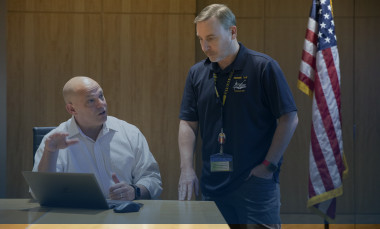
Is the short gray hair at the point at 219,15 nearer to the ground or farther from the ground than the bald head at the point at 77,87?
farther from the ground

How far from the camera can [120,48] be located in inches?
218

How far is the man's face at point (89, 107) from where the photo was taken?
9.12ft

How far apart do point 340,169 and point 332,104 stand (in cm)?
48

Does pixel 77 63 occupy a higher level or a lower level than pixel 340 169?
higher

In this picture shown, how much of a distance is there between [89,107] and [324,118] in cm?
190

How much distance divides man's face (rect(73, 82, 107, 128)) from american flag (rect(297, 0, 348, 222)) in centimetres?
179

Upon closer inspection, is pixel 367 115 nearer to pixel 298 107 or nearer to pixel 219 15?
pixel 298 107

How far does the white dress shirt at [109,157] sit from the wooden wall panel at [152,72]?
262 centimetres

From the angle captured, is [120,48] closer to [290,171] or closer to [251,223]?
[290,171]

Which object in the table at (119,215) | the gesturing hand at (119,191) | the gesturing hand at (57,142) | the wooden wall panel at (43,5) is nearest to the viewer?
the table at (119,215)

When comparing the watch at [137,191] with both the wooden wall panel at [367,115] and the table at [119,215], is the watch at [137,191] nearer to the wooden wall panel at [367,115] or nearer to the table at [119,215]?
the table at [119,215]

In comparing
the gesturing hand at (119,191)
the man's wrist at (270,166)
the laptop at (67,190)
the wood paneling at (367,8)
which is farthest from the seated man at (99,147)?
the wood paneling at (367,8)

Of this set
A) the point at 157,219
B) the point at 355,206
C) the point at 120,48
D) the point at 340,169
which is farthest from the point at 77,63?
the point at 157,219

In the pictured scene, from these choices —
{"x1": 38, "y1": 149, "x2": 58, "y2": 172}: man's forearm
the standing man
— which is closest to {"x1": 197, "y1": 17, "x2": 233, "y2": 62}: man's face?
the standing man
